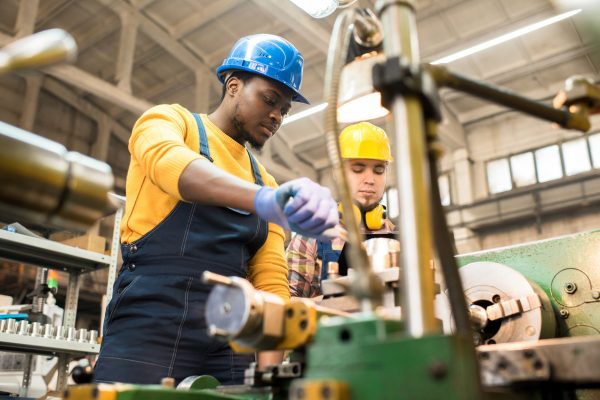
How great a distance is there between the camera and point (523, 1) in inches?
194

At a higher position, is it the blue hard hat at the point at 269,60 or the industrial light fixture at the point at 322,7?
the industrial light fixture at the point at 322,7

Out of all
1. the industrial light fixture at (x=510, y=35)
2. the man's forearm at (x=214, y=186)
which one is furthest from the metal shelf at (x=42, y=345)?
the industrial light fixture at (x=510, y=35)

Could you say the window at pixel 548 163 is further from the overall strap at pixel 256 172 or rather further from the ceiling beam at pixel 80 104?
the overall strap at pixel 256 172

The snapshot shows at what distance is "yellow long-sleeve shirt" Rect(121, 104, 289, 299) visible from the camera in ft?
3.64

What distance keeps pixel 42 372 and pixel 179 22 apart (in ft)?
13.1

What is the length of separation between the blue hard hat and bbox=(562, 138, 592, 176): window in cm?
525

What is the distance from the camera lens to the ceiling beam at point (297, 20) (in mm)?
4699

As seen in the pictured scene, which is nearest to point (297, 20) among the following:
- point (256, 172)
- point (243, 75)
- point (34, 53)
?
point (243, 75)

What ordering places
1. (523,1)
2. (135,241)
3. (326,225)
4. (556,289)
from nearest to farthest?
(326,225) → (556,289) → (135,241) → (523,1)

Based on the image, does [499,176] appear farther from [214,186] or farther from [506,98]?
[506,98]

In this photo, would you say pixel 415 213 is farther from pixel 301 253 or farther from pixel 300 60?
pixel 301 253

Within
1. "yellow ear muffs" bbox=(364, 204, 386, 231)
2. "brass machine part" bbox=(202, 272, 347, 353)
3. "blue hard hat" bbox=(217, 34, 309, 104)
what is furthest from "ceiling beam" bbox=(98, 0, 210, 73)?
"brass machine part" bbox=(202, 272, 347, 353)

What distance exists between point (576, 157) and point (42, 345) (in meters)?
5.55

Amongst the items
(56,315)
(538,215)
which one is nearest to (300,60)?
(56,315)
